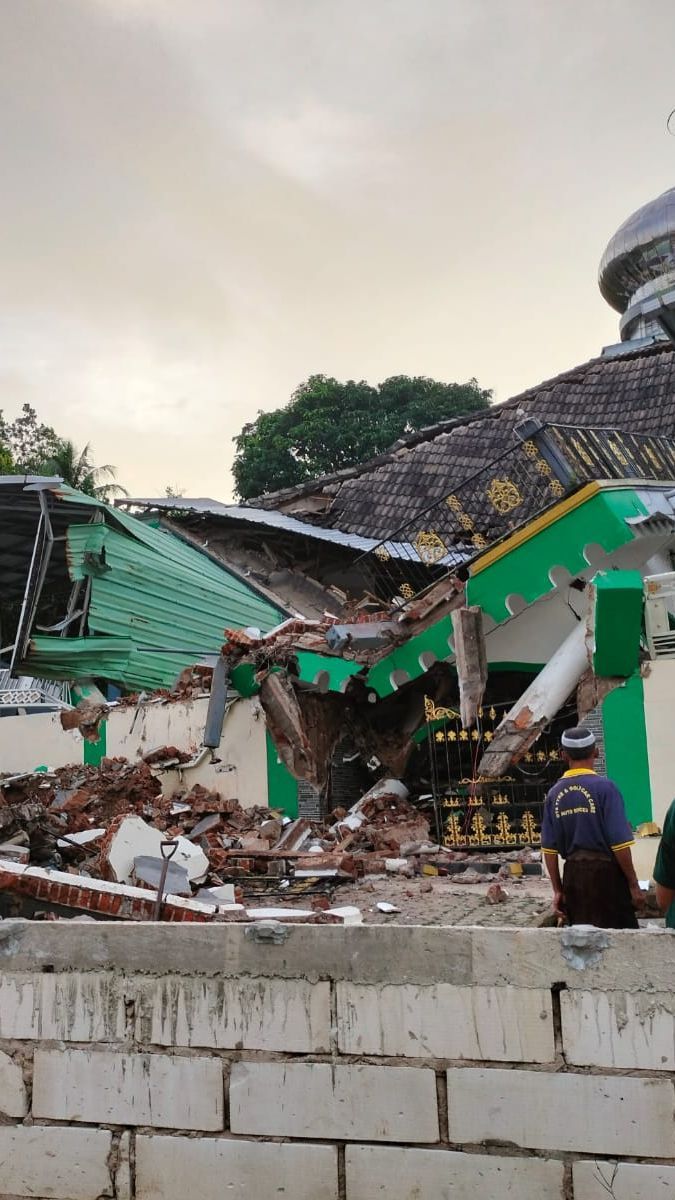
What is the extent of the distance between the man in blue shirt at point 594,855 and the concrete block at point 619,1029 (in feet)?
3.01

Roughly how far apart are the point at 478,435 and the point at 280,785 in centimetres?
1153

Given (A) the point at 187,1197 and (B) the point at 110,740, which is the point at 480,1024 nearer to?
(A) the point at 187,1197

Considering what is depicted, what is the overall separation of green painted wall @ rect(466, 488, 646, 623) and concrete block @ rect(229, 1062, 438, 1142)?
765 cm

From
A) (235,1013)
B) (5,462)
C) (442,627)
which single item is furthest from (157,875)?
(5,462)

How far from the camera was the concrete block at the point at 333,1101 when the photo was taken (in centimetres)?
379

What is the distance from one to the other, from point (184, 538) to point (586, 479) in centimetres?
1138

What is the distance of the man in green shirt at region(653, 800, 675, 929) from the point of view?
158 inches

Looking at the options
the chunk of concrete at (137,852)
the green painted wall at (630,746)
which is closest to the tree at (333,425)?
the green painted wall at (630,746)

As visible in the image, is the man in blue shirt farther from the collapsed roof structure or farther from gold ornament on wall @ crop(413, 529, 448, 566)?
gold ornament on wall @ crop(413, 529, 448, 566)

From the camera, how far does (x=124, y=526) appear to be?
17.6 m

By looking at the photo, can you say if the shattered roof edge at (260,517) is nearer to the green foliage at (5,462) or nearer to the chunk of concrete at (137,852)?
the green foliage at (5,462)

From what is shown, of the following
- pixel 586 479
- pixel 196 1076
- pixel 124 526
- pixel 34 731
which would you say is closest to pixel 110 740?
pixel 34 731

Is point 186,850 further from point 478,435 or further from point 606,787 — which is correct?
point 478,435

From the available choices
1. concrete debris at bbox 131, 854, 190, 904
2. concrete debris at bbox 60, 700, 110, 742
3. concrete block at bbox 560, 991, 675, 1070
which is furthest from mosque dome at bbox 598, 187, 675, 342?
concrete block at bbox 560, 991, 675, 1070
